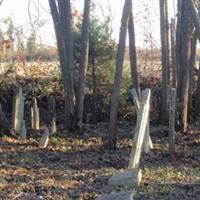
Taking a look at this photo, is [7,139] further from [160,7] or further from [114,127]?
[160,7]

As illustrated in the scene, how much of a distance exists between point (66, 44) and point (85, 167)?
5172 millimetres

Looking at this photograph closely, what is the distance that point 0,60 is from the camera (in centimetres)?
1819

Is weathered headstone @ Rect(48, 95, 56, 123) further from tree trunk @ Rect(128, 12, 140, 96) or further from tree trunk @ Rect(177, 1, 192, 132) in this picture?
tree trunk @ Rect(177, 1, 192, 132)

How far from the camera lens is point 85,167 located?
9117mm

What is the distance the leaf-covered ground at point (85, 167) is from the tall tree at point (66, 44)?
2.33 ft

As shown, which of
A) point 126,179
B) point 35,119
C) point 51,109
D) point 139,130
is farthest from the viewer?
point 51,109

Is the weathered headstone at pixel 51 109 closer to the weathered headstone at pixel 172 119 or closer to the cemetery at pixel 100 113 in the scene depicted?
the cemetery at pixel 100 113

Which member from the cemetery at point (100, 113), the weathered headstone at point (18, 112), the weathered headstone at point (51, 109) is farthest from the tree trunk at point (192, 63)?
the weathered headstone at point (18, 112)

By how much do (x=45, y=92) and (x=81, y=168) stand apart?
8518 millimetres

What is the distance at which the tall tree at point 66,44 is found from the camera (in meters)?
13.4

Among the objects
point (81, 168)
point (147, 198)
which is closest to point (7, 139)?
point (81, 168)

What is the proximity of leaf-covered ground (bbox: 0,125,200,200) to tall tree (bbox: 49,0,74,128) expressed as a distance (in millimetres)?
710

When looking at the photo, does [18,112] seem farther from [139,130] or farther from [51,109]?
[139,130]

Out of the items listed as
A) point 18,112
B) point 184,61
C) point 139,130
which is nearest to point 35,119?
point 18,112
